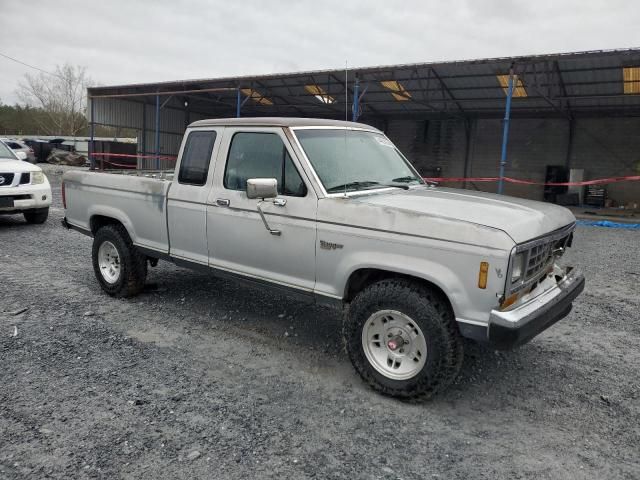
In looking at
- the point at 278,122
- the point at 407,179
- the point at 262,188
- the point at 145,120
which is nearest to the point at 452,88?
the point at 407,179

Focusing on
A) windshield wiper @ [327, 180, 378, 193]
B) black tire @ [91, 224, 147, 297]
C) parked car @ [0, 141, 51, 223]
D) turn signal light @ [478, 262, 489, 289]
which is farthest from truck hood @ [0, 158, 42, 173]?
turn signal light @ [478, 262, 489, 289]

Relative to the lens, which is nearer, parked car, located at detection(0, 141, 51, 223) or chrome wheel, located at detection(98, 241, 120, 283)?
chrome wheel, located at detection(98, 241, 120, 283)

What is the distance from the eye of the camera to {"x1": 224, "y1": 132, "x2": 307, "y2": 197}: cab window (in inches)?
160

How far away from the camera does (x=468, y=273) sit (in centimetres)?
316

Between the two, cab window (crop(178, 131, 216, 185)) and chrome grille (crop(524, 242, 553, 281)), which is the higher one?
cab window (crop(178, 131, 216, 185))

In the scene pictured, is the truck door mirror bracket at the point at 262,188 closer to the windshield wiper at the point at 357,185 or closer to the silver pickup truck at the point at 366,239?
the silver pickup truck at the point at 366,239

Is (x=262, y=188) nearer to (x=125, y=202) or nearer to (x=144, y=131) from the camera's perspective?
(x=125, y=202)

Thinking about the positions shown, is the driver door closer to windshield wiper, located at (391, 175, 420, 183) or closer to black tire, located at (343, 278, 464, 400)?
black tire, located at (343, 278, 464, 400)

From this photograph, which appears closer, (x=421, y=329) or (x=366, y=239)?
(x=421, y=329)

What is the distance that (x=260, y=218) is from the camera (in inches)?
165

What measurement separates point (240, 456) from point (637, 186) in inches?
869

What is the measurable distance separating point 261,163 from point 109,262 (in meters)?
2.60

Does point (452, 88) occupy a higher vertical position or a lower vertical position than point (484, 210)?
higher

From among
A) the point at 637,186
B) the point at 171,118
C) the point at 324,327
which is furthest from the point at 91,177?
the point at 171,118
